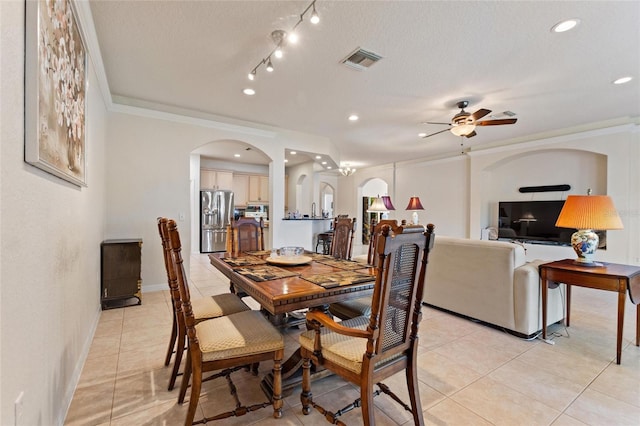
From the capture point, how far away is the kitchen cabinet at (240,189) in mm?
8336

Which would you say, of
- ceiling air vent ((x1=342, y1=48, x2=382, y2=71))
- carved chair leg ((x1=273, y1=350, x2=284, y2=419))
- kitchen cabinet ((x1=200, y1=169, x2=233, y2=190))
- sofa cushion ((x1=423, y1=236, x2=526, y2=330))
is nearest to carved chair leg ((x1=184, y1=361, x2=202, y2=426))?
carved chair leg ((x1=273, y1=350, x2=284, y2=419))

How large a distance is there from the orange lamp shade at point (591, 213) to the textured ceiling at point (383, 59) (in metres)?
1.39

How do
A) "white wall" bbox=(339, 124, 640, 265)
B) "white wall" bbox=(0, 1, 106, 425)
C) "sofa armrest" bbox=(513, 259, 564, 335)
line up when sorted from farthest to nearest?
"white wall" bbox=(339, 124, 640, 265), "sofa armrest" bbox=(513, 259, 564, 335), "white wall" bbox=(0, 1, 106, 425)

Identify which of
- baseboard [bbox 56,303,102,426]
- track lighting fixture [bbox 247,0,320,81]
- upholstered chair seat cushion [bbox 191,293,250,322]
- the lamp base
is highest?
track lighting fixture [bbox 247,0,320,81]

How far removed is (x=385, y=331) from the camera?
1321 mm

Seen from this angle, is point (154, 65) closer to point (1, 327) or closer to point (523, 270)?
point (1, 327)

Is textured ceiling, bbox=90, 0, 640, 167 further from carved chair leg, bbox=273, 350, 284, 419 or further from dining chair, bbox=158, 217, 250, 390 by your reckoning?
carved chair leg, bbox=273, 350, 284, 419

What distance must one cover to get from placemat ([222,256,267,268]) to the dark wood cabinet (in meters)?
1.75

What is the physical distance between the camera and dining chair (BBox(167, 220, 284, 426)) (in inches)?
55.7

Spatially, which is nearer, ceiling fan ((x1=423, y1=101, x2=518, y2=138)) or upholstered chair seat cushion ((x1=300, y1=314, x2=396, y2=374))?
upholstered chair seat cushion ((x1=300, y1=314, x2=396, y2=374))

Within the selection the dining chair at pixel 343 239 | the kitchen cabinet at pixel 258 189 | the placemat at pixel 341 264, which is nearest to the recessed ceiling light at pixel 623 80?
the dining chair at pixel 343 239

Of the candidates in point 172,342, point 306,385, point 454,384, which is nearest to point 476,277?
point 454,384

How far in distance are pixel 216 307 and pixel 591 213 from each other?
125 inches

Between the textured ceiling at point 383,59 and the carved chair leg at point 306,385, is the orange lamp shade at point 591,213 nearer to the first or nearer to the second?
the textured ceiling at point 383,59
